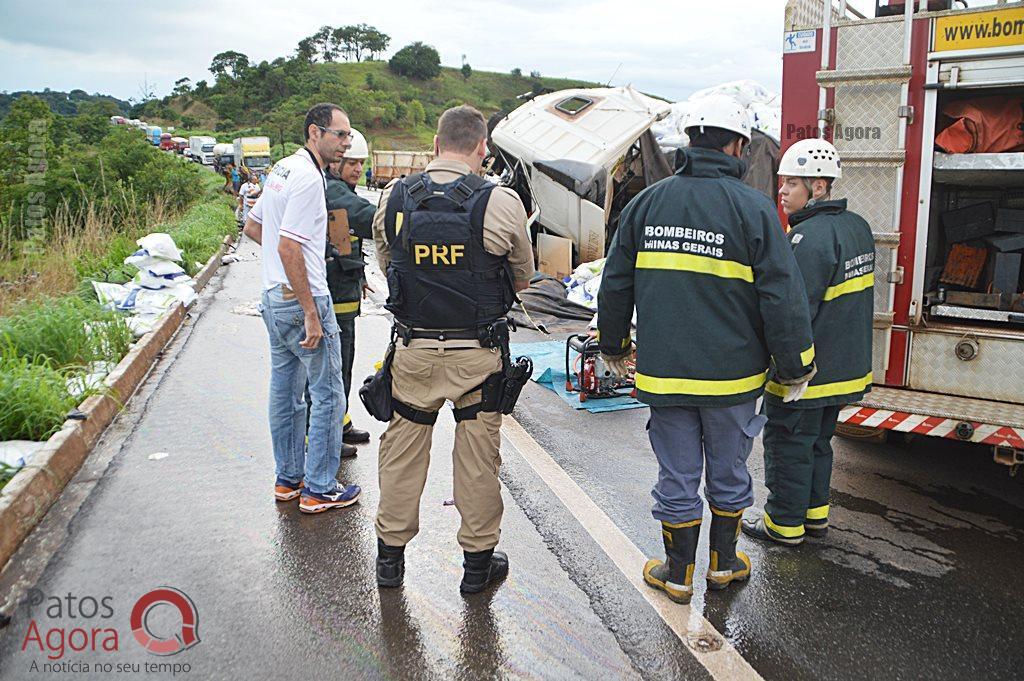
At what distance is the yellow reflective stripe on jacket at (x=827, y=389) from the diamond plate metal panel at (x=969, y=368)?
3.51ft

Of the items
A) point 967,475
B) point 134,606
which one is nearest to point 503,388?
point 134,606

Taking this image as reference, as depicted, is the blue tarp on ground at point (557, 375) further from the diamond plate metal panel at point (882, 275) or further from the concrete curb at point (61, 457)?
the concrete curb at point (61, 457)

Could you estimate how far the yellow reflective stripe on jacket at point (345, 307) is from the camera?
200 inches

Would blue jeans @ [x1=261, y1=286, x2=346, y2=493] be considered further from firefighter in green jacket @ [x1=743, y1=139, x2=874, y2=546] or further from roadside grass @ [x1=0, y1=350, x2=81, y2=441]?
firefighter in green jacket @ [x1=743, y1=139, x2=874, y2=546]

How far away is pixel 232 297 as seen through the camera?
40.9ft

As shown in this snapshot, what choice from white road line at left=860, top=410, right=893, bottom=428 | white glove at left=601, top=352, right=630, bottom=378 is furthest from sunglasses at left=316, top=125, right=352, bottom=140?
white road line at left=860, top=410, right=893, bottom=428

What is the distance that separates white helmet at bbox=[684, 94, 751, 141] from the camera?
11.1 feet

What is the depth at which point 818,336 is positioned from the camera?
4.04m

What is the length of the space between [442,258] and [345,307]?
184cm

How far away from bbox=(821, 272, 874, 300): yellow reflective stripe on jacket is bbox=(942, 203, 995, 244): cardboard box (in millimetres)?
2197

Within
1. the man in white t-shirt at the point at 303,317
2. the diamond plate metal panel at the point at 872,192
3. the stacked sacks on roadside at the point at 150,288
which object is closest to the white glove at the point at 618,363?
the man in white t-shirt at the point at 303,317

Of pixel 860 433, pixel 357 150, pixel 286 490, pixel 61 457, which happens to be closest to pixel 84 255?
pixel 61 457

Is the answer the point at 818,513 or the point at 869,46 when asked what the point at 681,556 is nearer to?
the point at 818,513

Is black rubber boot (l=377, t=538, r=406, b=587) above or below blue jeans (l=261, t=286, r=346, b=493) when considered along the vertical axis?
below
